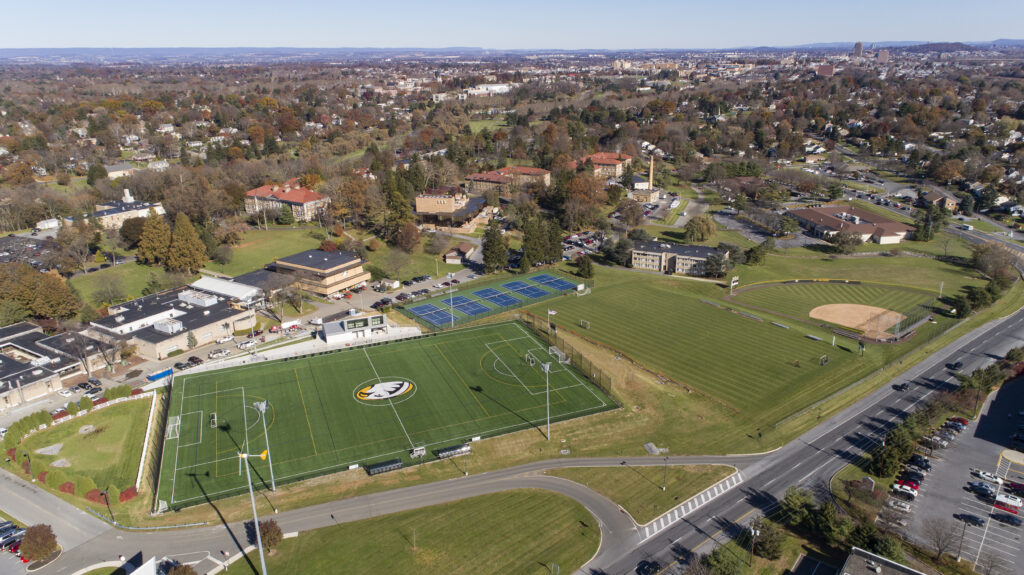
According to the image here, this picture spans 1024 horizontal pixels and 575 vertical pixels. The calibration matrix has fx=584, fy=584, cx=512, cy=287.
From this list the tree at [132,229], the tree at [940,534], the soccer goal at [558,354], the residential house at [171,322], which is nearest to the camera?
the tree at [940,534]

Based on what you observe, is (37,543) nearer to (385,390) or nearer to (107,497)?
(107,497)

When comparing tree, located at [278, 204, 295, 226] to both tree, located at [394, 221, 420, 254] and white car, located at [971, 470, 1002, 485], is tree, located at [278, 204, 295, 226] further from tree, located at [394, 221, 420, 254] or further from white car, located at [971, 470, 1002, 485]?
white car, located at [971, 470, 1002, 485]

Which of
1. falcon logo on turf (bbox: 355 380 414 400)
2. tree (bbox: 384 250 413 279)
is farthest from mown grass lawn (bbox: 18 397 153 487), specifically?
tree (bbox: 384 250 413 279)

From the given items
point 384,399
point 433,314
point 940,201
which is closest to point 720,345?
point 433,314

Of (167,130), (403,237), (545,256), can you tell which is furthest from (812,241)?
(167,130)

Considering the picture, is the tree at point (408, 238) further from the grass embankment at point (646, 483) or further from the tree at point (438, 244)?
the grass embankment at point (646, 483)

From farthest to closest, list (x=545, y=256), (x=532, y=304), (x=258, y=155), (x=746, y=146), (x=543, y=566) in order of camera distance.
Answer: (x=746, y=146) < (x=258, y=155) < (x=545, y=256) < (x=532, y=304) < (x=543, y=566)

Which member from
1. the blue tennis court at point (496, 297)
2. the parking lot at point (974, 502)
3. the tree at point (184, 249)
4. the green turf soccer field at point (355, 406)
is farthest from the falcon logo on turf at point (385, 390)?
the tree at point (184, 249)

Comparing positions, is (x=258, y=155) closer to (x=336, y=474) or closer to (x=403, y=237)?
(x=403, y=237)
